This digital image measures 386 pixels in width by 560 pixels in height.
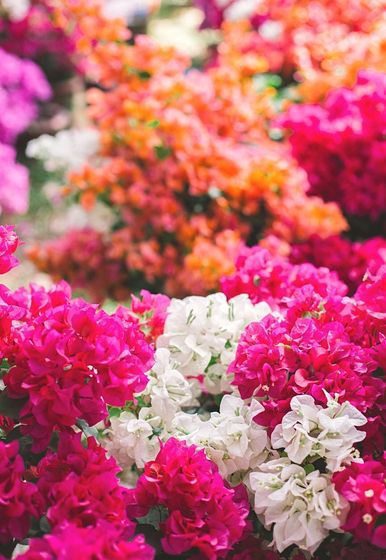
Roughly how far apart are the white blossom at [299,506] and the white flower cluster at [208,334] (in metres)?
0.32

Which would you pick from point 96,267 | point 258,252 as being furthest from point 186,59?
point 258,252

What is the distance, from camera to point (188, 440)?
1.46 meters

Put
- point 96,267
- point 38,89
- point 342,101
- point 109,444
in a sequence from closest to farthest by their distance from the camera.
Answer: point 109,444
point 342,101
point 96,267
point 38,89

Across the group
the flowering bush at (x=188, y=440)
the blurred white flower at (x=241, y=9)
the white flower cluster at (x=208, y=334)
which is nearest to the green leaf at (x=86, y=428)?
the flowering bush at (x=188, y=440)

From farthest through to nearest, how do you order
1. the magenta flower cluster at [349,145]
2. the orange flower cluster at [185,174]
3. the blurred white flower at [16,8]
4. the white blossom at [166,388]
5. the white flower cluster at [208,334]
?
the blurred white flower at [16,8]
the orange flower cluster at [185,174]
the magenta flower cluster at [349,145]
the white flower cluster at [208,334]
the white blossom at [166,388]

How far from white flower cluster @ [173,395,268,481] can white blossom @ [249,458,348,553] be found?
0.26 feet

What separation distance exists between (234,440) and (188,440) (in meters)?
0.08

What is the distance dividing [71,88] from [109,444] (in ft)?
14.7

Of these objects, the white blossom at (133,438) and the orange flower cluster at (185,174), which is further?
Answer: the orange flower cluster at (185,174)

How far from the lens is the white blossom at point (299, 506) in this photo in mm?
1308

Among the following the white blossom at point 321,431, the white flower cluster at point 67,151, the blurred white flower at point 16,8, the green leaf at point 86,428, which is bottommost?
the blurred white flower at point 16,8

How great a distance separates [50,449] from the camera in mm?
1362

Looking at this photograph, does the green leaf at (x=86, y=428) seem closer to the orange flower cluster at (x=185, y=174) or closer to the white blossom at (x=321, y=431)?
the white blossom at (x=321, y=431)

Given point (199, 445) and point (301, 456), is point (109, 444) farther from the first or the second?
point (301, 456)
